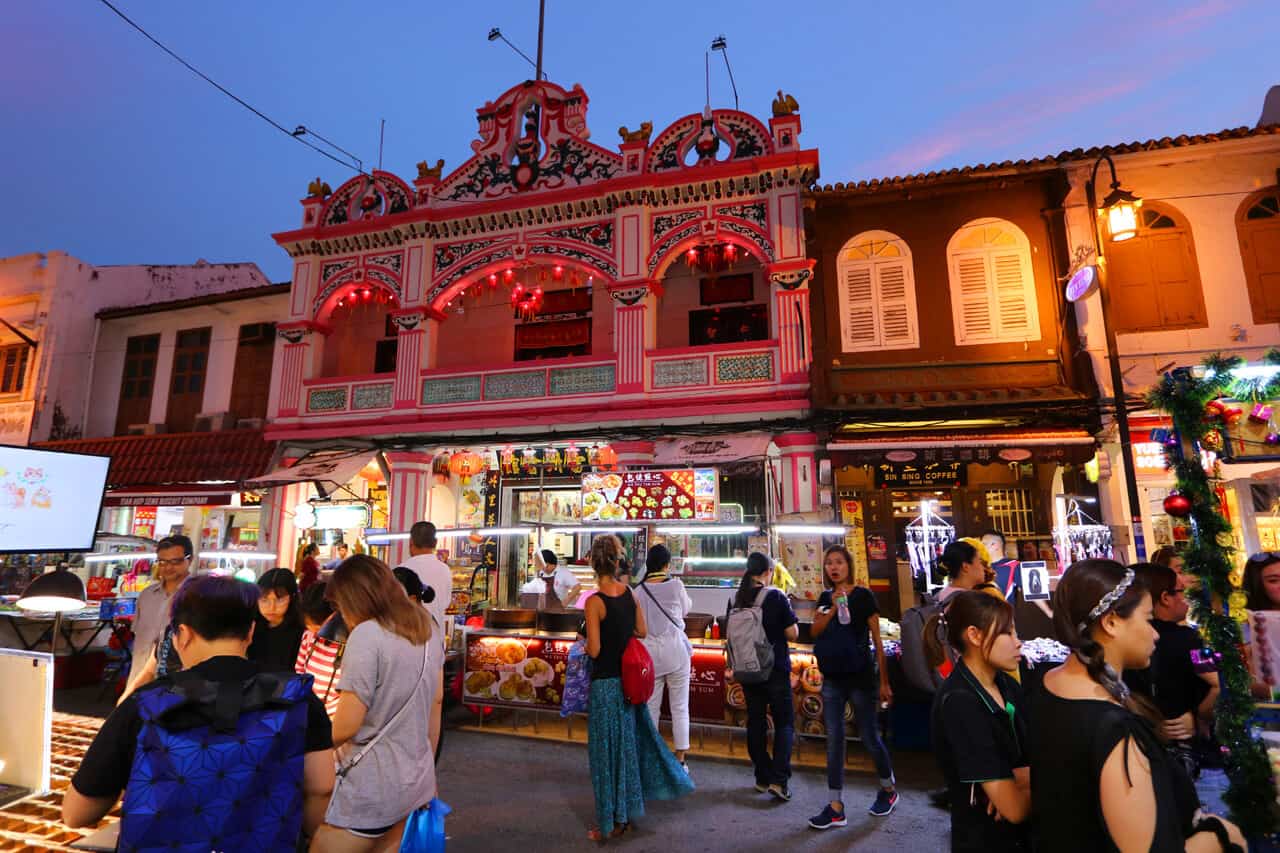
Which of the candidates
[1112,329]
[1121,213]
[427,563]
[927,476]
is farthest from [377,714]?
[927,476]

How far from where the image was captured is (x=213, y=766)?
1933 mm

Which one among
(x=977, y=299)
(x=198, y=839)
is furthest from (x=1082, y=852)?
(x=977, y=299)

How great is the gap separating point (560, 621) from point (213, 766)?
632 cm

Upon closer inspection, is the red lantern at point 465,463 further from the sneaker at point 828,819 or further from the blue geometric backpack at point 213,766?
the blue geometric backpack at point 213,766

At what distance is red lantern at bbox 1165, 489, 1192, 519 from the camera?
3.60 meters

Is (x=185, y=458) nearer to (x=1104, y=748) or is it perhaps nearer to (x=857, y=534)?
(x=857, y=534)

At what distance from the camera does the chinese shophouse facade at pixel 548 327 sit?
452 inches

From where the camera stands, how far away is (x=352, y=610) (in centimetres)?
280

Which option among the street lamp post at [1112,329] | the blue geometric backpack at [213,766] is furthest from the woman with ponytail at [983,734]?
the street lamp post at [1112,329]

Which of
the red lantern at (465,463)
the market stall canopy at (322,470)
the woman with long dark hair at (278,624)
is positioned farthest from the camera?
the red lantern at (465,463)

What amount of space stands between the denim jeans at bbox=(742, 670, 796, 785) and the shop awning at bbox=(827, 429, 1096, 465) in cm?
540

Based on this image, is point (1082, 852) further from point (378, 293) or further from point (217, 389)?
point (217, 389)

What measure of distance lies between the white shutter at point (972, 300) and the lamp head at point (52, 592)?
459 inches

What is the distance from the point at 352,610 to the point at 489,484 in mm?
12511
